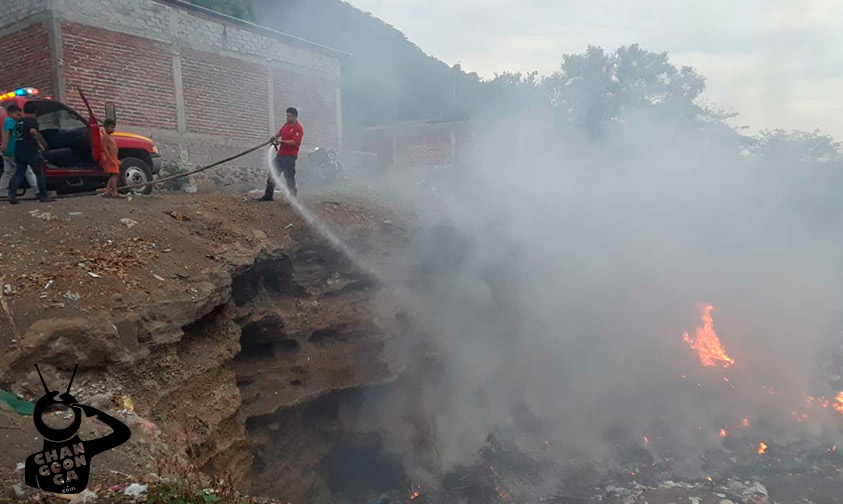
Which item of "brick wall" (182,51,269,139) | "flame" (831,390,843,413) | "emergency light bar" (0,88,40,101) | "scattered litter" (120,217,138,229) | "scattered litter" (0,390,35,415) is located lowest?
"flame" (831,390,843,413)

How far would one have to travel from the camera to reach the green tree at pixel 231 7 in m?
14.9

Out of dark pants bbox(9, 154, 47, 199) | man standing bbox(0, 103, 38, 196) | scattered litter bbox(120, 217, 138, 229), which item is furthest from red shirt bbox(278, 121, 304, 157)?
man standing bbox(0, 103, 38, 196)

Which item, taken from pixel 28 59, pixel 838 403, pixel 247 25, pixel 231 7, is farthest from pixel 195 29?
pixel 838 403

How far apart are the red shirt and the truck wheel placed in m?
1.91

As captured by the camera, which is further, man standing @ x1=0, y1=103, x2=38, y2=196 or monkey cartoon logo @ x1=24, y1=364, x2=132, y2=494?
man standing @ x1=0, y1=103, x2=38, y2=196

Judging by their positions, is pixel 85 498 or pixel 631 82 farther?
pixel 631 82

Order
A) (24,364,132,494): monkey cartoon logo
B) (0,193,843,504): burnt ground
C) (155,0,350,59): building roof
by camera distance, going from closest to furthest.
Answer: (24,364,132,494): monkey cartoon logo → (0,193,843,504): burnt ground → (155,0,350,59): building roof

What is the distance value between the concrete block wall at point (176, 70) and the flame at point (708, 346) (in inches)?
381

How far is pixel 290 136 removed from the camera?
6.88m

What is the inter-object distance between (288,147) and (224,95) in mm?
5104

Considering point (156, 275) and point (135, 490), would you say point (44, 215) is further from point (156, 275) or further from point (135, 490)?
point (135, 490)

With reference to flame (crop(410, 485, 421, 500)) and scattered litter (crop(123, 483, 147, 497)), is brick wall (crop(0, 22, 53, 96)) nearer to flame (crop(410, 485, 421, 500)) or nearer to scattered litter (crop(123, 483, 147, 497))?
scattered litter (crop(123, 483, 147, 497))

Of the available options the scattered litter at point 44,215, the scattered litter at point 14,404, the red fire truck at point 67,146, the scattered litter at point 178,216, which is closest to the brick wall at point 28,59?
the red fire truck at point 67,146

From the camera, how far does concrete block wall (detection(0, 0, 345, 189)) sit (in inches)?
338
